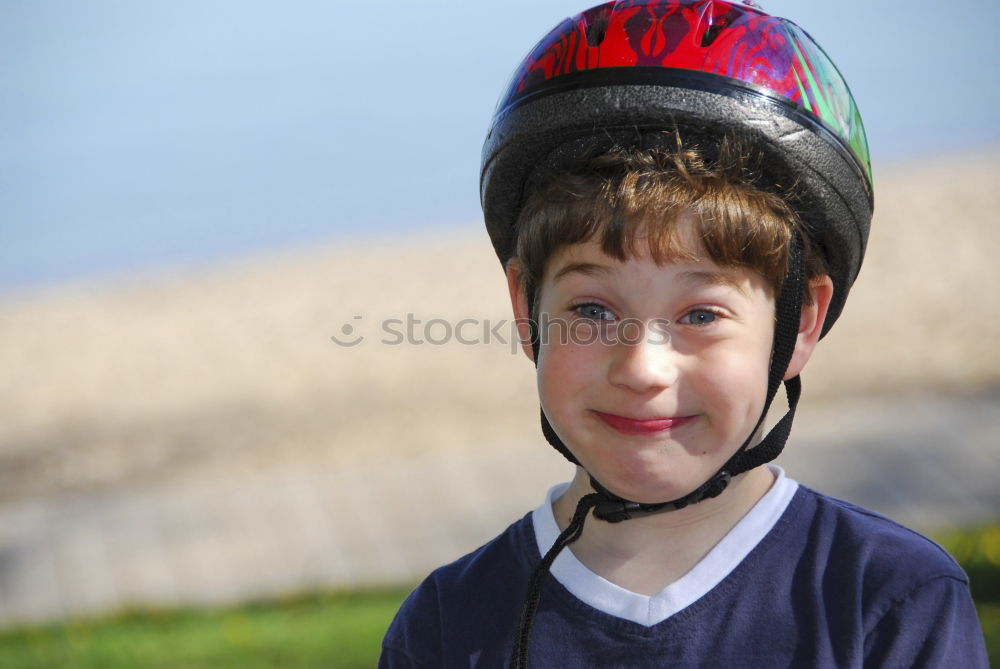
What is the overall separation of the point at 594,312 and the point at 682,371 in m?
0.21

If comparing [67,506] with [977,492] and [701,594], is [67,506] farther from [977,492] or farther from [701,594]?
[701,594]

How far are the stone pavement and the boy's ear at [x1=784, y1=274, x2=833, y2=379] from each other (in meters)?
3.77

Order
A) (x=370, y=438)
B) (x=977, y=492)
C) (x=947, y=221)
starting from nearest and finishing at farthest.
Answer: (x=977, y=492) < (x=370, y=438) < (x=947, y=221)

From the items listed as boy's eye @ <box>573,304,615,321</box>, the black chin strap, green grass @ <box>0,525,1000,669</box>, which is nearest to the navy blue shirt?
the black chin strap

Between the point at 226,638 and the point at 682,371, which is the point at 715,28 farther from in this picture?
the point at 226,638

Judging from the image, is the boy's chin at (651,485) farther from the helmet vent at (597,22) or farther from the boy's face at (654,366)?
the helmet vent at (597,22)

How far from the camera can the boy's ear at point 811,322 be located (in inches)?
97.0

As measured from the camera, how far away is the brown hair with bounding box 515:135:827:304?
2.23 meters

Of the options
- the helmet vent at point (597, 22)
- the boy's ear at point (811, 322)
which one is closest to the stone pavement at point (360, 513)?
the boy's ear at point (811, 322)

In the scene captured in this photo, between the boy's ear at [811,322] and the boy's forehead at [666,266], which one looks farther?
the boy's ear at [811,322]

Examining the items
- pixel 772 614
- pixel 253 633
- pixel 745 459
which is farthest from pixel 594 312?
pixel 253 633

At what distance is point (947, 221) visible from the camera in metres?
15.3

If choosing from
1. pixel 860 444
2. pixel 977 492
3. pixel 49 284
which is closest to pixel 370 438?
pixel 860 444

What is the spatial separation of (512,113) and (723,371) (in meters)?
0.76
